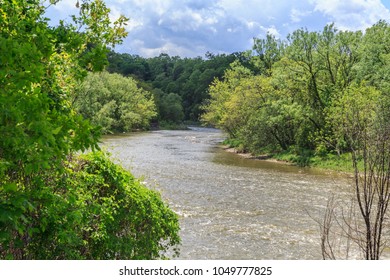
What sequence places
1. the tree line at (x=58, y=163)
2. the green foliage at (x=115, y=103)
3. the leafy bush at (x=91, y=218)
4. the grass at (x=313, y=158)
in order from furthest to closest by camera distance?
the green foliage at (x=115, y=103), the grass at (x=313, y=158), the leafy bush at (x=91, y=218), the tree line at (x=58, y=163)

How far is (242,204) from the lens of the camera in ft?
66.7

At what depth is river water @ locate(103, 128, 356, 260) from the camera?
1402 centimetres

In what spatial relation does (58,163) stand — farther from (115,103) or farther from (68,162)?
(115,103)

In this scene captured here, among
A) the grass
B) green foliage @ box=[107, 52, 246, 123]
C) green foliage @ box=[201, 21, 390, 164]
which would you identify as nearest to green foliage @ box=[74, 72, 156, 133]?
green foliage @ box=[201, 21, 390, 164]

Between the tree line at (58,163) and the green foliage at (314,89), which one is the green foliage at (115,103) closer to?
the green foliage at (314,89)

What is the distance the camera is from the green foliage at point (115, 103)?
6375cm

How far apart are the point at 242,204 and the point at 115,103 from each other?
56.8 metres

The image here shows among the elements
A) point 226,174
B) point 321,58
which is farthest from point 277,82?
point 226,174

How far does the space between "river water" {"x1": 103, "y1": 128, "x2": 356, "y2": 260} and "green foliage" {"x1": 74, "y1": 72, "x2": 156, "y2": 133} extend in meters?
30.5

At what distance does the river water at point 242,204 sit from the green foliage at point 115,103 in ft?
100.0

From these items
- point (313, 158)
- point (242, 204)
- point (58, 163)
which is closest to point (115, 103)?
point (313, 158)

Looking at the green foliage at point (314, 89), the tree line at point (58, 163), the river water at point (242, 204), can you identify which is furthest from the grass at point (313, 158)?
the tree line at point (58, 163)

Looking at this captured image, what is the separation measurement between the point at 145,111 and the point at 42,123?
80.1 meters

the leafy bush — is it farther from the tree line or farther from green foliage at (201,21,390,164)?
green foliage at (201,21,390,164)
